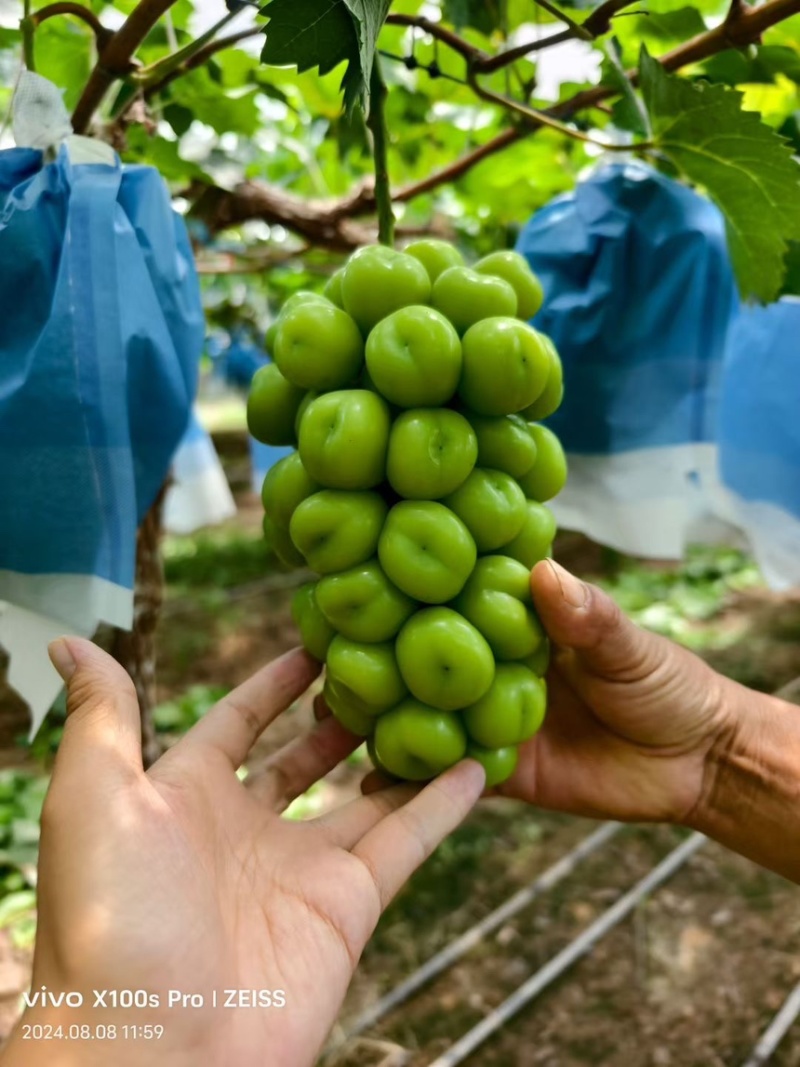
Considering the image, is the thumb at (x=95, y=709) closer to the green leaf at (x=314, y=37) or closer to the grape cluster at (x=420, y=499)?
the grape cluster at (x=420, y=499)

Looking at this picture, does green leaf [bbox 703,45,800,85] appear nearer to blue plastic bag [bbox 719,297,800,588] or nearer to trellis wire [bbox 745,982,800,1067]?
blue plastic bag [bbox 719,297,800,588]

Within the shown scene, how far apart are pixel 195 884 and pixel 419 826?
27 centimetres

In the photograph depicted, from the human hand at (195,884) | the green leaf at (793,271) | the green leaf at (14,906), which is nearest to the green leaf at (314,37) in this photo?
the human hand at (195,884)

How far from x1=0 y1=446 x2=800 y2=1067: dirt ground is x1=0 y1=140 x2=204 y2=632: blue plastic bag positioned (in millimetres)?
1554

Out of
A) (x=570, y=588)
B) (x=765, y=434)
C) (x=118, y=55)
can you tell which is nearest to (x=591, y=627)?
(x=570, y=588)

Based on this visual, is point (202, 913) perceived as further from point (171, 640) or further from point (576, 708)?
point (171, 640)

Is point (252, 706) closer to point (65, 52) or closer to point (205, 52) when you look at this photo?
point (205, 52)

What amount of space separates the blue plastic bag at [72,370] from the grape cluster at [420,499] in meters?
0.21

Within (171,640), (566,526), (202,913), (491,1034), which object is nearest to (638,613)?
(171,640)

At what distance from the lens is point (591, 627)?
988 millimetres

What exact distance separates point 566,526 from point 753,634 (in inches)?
135

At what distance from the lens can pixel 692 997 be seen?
2.15m

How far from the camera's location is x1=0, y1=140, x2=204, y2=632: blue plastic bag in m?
0.94

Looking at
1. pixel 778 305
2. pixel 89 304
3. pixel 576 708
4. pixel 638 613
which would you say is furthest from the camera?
pixel 638 613
